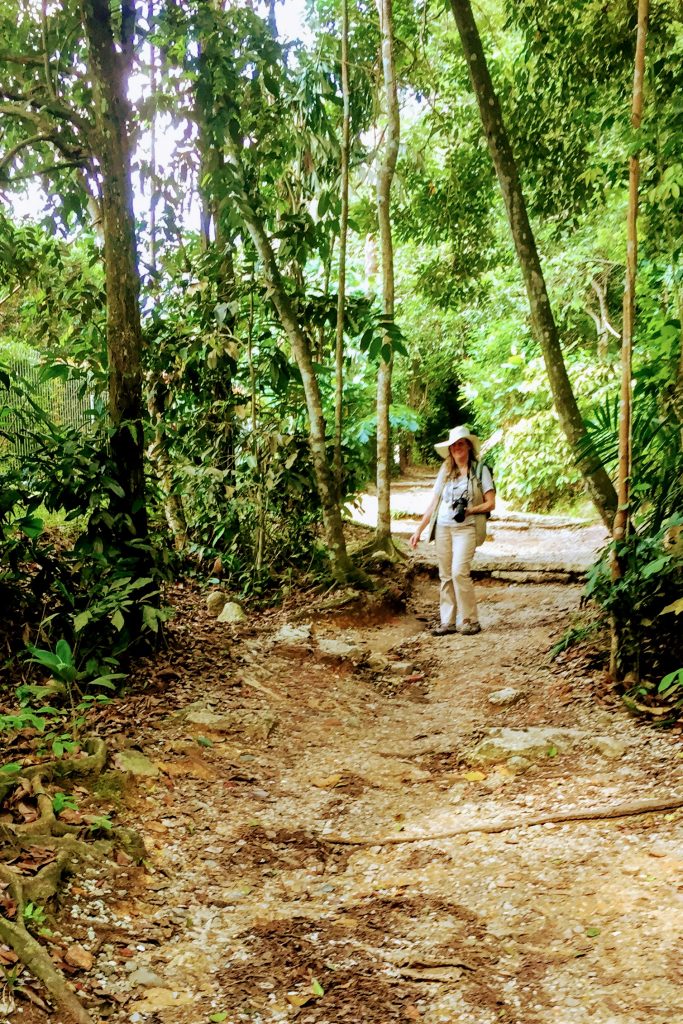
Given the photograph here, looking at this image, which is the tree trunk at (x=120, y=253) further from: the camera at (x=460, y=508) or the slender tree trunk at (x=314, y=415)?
the camera at (x=460, y=508)

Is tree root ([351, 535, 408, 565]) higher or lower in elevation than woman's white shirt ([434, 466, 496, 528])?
lower

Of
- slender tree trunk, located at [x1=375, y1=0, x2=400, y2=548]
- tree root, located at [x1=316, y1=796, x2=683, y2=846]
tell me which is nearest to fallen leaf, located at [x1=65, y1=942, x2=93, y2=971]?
tree root, located at [x1=316, y1=796, x2=683, y2=846]

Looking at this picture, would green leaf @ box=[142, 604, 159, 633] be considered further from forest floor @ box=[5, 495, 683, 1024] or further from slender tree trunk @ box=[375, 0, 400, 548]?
slender tree trunk @ box=[375, 0, 400, 548]

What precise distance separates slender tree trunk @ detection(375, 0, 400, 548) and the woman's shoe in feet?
5.70

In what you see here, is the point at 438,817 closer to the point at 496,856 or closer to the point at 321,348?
the point at 496,856

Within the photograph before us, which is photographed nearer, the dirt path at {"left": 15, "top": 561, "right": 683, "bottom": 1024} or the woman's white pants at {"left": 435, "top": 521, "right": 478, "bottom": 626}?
the dirt path at {"left": 15, "top": 561, "right": 683, "bottom": 1024}

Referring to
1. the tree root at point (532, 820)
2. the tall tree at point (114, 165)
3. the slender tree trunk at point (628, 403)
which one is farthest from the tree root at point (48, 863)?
the slender tree trunk at point (628, 403)

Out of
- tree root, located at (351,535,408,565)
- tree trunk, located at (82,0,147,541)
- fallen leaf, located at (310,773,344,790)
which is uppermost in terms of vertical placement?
tree trunk, located at (82,0,147,541)

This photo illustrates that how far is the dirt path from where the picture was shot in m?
2.35

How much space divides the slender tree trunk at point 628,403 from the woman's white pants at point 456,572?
1.92 metres

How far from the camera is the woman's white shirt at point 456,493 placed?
6.41 meters

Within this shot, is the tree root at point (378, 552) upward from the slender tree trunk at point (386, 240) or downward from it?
downward

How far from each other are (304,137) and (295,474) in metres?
3.14

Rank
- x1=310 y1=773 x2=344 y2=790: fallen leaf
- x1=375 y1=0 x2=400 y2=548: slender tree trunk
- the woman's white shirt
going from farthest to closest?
x1=375 y1=0 x2=400 y2=548: slender tree trunk → the woman's white shirt → x1=310 y1=773 x2=344 y2=790: fallen leaf
